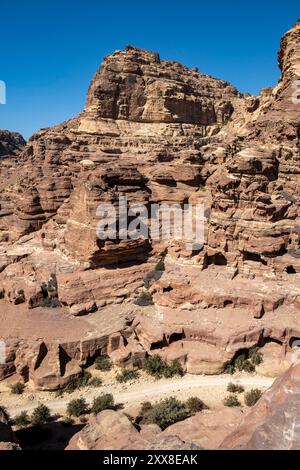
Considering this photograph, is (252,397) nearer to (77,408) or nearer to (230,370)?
(230,370)

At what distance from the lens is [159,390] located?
1759 centimetres

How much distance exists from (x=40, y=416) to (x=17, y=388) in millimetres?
2826

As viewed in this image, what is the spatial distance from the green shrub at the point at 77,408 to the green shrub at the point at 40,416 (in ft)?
3.25

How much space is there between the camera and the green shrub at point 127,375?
18297 millimetres

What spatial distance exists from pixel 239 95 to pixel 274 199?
53.3 m

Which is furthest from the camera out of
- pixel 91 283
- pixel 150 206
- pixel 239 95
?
pixel 239 95

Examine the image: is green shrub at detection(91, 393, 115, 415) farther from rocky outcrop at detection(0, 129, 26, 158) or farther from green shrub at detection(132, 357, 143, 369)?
rocky outcrop at detection(0, 129, 26, 158)

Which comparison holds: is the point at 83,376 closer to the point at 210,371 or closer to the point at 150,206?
the point at 210,371

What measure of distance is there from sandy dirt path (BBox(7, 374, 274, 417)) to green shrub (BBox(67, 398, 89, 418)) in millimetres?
451

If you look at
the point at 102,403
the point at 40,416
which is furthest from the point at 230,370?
the point at 40,416

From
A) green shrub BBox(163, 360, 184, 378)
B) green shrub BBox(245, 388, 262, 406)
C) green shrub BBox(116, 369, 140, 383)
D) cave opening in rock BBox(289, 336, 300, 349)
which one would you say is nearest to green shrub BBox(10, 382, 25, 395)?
green shrub BBox(116, 369, 140, 383)

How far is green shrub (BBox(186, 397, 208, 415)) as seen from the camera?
15703mm

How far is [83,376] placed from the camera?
1861 cm
